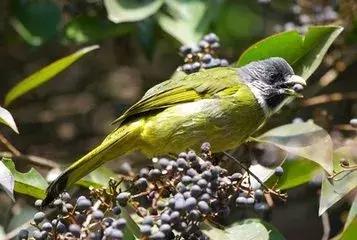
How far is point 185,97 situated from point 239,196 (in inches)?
31.1

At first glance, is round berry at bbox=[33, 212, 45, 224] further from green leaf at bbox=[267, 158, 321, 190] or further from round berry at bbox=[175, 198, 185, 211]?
green leaf at bbox=[267, 158, 321, 190]

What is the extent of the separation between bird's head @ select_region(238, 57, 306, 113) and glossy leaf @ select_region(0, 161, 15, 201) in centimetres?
113

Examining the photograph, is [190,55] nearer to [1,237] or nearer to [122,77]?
[1,237]

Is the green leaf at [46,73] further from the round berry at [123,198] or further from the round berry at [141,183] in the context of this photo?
the round berry at [123,198]

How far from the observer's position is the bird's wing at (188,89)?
11.0 ft

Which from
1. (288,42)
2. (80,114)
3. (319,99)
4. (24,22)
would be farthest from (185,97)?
(80,114)

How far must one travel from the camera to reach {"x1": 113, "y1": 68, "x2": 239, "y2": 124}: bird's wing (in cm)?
336

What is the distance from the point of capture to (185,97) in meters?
3.39

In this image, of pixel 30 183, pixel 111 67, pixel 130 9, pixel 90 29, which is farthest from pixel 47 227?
pixel 111 67

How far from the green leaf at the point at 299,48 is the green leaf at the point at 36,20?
38.3 inches

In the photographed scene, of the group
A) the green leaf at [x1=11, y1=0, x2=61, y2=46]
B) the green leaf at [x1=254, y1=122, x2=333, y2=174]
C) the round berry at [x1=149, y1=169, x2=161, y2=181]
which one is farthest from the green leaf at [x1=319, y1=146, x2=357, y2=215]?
the green leaf at [x1=11, y1=0, x2=61, y2=46]

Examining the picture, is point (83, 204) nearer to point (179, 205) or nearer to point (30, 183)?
point (179, 205)

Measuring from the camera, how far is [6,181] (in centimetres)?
265

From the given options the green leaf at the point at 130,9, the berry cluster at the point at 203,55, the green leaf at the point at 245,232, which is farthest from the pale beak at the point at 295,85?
the green leaf at the point at 130,9
